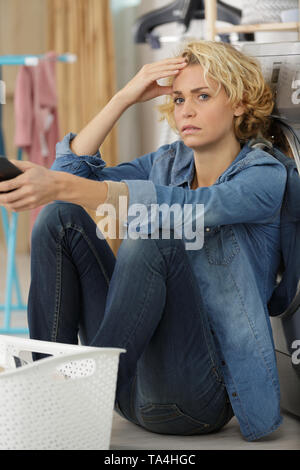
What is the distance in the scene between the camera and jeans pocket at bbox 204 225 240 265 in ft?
4.28

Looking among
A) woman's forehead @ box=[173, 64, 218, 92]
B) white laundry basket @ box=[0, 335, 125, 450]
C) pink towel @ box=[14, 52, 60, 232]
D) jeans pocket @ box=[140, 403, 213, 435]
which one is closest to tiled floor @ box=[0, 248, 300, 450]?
jeans pocket @ box=[140, 403, 213, 435]

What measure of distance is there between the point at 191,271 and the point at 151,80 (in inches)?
15.7

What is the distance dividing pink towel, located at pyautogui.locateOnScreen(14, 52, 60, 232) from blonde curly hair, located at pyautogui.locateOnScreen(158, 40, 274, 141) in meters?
1.94

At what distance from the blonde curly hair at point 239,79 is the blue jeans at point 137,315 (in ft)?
1.03

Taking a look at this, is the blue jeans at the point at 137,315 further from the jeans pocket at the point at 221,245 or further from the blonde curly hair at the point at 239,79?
the blonde curly hair at the point at 239,79

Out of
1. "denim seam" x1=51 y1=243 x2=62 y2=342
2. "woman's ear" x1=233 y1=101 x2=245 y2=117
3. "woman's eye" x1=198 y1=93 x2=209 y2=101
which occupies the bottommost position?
"denim seam" x1=51 y1=243 x2=62 y2=342

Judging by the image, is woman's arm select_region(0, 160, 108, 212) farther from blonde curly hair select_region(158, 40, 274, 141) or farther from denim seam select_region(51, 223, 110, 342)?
blonde curly hair select_region(158, 40, 274, 141)

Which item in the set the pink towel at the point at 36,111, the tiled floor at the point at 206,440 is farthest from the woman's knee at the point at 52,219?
the pink towel at the point at 36,111

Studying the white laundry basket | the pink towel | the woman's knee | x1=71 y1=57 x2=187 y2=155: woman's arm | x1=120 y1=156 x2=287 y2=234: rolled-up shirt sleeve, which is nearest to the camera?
the white laundry basket

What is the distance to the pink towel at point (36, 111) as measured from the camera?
10.7ft
